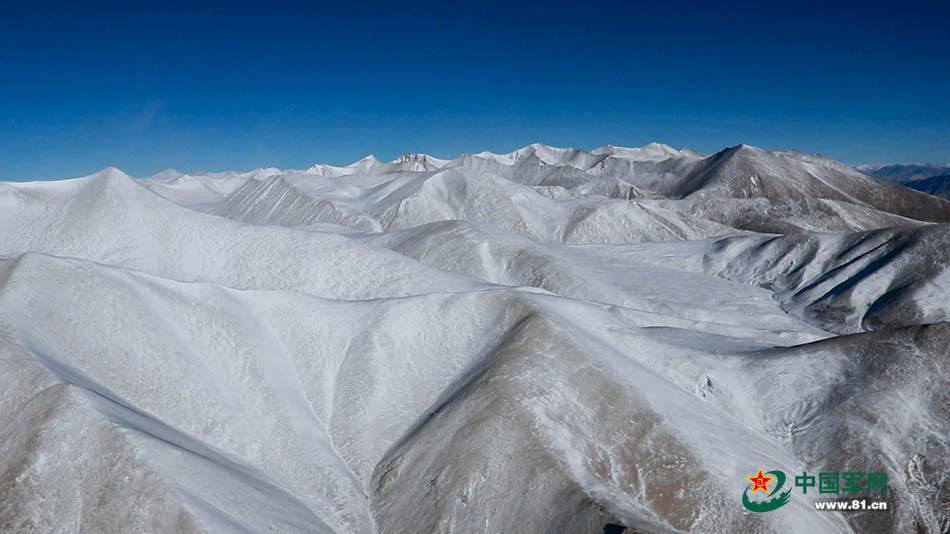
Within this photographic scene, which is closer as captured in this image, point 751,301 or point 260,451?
point 260,451

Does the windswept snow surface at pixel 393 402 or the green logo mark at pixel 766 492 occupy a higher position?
the windswept snow surface at pixel 393 402

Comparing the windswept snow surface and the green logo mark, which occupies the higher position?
the windswept snow surface

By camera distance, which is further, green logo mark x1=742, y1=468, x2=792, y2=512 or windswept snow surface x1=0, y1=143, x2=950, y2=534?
green logo mark x1=742, y1=468, x2=792, y2=512

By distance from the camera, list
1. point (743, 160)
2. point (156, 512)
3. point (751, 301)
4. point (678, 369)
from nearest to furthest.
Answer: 1. point (156, 512)
2. point (678, 369)
3. point (751, 301)
4. point (743, 160)

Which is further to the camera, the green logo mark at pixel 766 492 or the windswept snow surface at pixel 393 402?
the green logo mark at pixel 766 492

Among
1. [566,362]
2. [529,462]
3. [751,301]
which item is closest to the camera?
[529,462]

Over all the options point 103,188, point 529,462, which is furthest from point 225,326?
point 103,188

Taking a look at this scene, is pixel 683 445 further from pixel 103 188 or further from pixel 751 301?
pixel 103 188

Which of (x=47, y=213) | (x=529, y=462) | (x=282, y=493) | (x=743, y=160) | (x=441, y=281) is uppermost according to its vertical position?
(x=743, y=160)

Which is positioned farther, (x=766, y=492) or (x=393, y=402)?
(x=393, y=402)

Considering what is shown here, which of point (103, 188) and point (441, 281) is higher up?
point (103, 188)

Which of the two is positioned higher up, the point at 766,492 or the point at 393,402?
the point at 393,402
